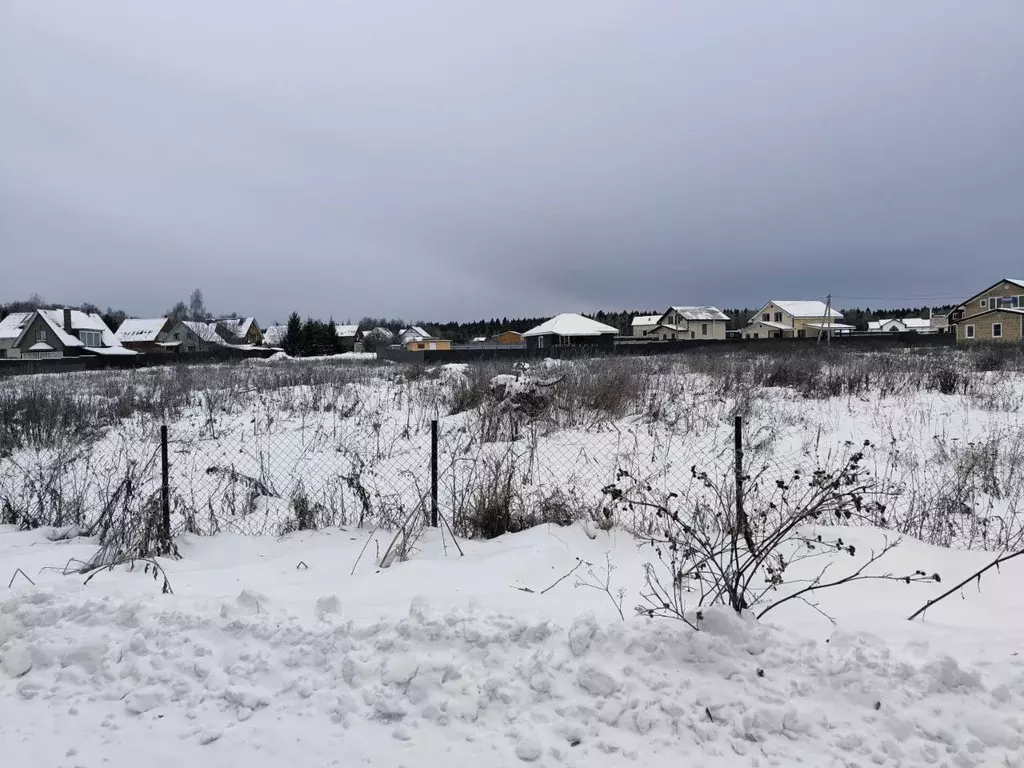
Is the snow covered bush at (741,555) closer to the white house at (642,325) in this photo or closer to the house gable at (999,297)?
the house gable at (999,297)

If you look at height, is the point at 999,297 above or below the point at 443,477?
above

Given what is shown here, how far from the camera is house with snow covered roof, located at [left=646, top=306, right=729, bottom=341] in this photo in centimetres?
6788

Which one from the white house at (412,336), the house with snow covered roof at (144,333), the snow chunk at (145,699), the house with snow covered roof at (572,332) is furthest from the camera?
the white house at (412,336)

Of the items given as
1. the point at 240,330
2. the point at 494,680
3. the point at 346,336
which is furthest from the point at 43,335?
the point at 494,680

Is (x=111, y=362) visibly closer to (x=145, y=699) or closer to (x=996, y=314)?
(x=145, y=699)

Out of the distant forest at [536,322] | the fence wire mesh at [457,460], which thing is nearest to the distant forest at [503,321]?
the distant forest at [536,322]

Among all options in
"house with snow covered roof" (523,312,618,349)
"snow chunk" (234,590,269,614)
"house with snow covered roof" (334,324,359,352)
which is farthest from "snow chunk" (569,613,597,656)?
"house with snow covered roof" (334,324,359,352)

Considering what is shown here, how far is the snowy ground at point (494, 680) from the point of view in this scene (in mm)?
2098

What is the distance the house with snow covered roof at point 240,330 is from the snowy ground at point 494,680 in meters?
77.9

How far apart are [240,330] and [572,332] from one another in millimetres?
50914

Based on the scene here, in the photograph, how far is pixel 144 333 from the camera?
211 feet

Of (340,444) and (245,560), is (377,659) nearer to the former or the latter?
(245,560)

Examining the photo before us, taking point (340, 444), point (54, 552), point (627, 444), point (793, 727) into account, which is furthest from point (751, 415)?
point (54, 552)

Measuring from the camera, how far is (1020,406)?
1020cm
